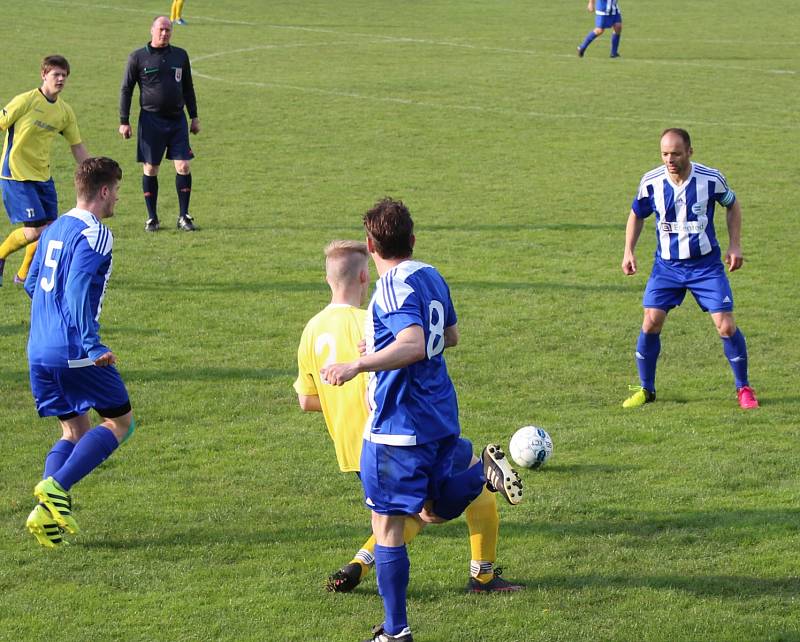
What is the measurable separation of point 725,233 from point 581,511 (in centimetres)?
833

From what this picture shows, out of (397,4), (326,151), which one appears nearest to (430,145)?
→ (326,151)

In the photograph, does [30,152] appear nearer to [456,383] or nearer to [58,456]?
[456,383]

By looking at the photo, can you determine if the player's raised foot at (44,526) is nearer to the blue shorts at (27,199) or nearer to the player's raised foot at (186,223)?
the blue shorts at (27,199)

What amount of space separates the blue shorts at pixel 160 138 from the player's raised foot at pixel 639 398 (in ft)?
24.1

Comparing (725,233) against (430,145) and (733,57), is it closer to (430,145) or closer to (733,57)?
(430,145)

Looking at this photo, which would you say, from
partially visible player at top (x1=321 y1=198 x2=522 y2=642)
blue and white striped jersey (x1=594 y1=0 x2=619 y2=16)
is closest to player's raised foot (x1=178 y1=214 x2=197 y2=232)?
partially visible player at top (x1=321 y1=198 x2=522 y2=642)

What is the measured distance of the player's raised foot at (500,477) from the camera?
20.4ft

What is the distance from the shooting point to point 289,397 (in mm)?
9594

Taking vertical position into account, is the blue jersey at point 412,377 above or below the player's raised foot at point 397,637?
above

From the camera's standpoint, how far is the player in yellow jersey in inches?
238

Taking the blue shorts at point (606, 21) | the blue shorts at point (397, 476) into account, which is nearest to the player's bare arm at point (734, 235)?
the blue shorts at point (397, 476)

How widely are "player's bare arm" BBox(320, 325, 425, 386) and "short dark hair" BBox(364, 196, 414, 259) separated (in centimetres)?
40

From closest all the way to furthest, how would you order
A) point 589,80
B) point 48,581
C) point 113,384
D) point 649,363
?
point 48,581 < point 113,384 < point 649,363 < point 589,80

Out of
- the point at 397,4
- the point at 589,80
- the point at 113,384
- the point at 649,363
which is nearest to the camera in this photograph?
the point at 113,384
